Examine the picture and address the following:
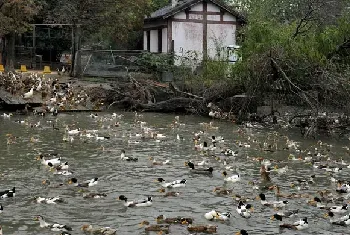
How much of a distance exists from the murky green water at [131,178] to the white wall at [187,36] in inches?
715

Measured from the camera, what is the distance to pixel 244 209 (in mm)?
13078

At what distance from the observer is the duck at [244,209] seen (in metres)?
13.0

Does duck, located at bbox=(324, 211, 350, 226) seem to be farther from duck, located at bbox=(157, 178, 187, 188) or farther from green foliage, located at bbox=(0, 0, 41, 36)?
green foliage, located at bbox=(0, 0, 41, 36)

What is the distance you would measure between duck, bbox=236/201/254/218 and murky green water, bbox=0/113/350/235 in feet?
0.43

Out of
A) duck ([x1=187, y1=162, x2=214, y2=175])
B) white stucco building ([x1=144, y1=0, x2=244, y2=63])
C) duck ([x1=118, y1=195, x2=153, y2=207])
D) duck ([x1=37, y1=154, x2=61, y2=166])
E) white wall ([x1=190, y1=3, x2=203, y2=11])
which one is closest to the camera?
duck ([x1=118, y1=195, x2=153, y2=207])

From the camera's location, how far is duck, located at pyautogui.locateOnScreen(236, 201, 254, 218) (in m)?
13.0

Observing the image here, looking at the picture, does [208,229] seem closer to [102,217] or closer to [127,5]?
[102,217]

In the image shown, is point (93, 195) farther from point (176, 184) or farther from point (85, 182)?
point (176, 184)

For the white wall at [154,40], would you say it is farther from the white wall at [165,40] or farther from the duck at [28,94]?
the duck at [28,94]

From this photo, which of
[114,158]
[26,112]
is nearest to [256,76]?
[114,158]

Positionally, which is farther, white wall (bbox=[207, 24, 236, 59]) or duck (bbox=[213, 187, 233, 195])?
white wall (bbox=[207, 24, 236, 59])

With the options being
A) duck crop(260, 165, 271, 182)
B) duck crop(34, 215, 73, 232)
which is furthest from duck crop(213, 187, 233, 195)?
duck crop(34, 215, 73, 232)

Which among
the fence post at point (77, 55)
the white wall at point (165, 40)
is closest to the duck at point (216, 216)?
the fence post at point (77, 55)

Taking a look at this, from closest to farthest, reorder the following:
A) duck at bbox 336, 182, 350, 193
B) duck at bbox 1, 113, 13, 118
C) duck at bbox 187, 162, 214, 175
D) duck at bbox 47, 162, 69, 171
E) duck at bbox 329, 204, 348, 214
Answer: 1. duck at bbox 329, 204, 348, 214
2. duck at bbox 336, 182, 350, 193
3. duck at bbox 47, 162, 69, 171
4. duck at bbox 187, 162, 214, 175
5. duck at bbox 1, 113, 13, 118
